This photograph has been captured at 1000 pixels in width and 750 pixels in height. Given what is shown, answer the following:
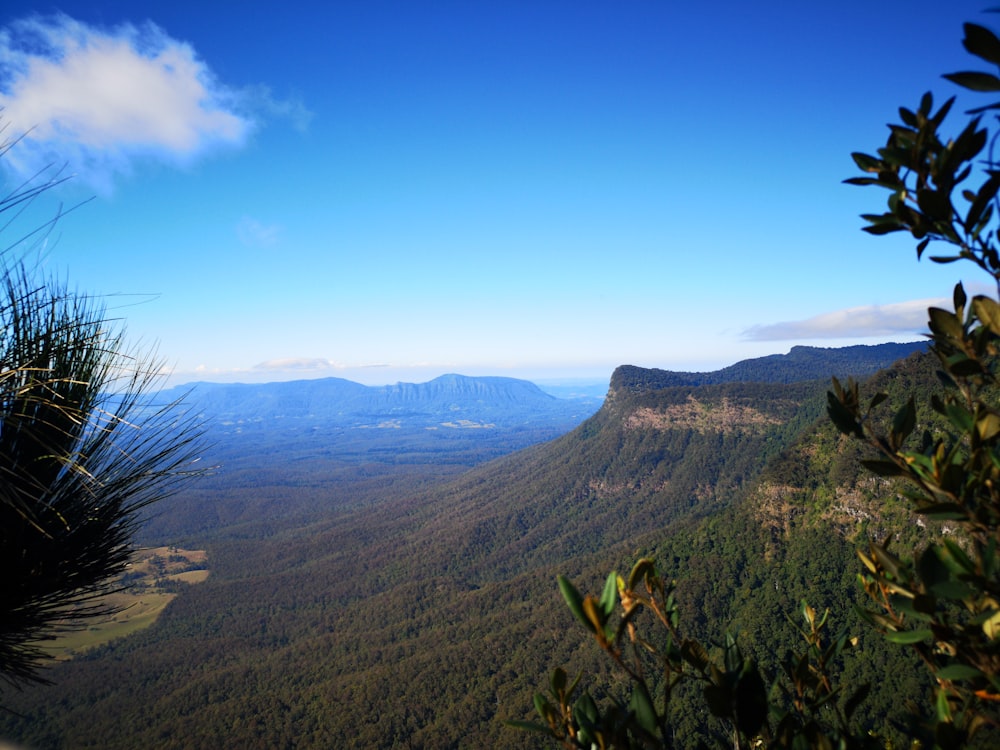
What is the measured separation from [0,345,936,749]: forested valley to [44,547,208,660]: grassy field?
2.95 metres

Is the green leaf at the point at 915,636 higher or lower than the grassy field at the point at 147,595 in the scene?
higher

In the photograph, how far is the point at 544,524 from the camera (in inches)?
3521

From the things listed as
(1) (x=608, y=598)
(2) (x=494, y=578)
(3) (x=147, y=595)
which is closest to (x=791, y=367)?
(2) (x=494, y=578)

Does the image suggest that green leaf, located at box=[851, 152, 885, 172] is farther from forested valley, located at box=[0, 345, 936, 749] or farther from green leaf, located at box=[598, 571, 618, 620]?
forested valley, located at box=[0, 345, 936, 749]

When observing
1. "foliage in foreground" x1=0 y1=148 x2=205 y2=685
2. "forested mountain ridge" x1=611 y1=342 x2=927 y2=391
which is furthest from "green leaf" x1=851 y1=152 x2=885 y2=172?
"forested mountain ridge" x1=611 y1=342 x2=927 y2=391

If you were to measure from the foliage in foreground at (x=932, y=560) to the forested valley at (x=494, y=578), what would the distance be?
31 centimetres

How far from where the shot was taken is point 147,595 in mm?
82375

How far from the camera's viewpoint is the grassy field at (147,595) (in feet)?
225

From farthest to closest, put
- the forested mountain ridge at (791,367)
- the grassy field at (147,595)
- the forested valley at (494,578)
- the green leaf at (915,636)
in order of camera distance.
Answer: the forested mountain ridge at (791,367) < the grassy field at (147,595) < the forested valley at (494,578) < the green leaf at (915,636)

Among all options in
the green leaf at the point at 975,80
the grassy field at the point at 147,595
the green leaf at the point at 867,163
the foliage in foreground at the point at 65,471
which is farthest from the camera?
the grassy field at the point at 147,595

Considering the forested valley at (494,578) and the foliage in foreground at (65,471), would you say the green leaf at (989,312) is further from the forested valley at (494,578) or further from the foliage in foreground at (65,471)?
the foliage in foreground at (65,471)

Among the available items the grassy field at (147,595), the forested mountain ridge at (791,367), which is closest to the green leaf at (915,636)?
the grassy field at (147,595)

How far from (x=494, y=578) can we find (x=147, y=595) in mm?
55844

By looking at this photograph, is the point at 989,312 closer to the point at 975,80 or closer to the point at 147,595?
the point at 975,80
